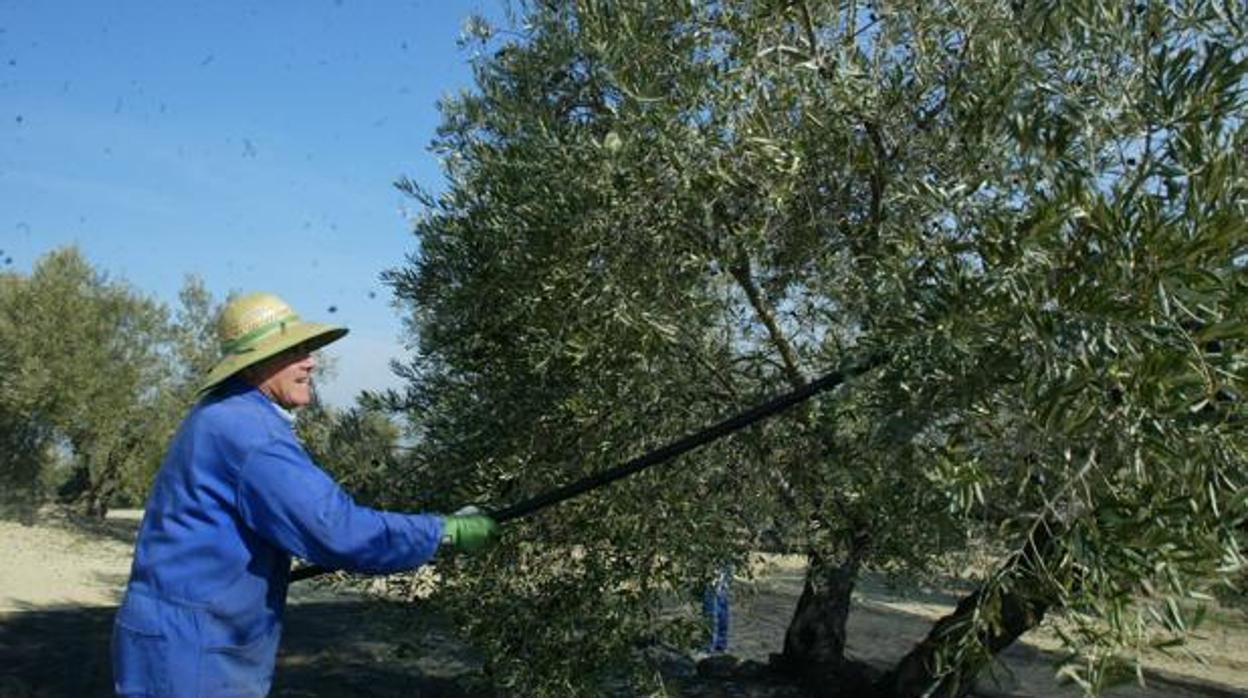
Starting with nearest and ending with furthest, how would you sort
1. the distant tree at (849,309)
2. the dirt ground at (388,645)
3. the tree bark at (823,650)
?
the distant tree at (849,309) < the dirt ground at (388,645) < the tree bark at (823,650)

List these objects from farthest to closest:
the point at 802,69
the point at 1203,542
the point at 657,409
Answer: the point at 657,409, the point at 802,69, the point at 1203,542

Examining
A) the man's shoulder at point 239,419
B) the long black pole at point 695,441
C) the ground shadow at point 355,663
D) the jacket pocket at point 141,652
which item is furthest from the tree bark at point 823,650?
the jacket pocket at point 141,652

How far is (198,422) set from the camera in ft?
11.8

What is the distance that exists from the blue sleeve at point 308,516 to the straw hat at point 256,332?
0.35 meters

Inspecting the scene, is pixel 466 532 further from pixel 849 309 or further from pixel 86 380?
pixel 86 380

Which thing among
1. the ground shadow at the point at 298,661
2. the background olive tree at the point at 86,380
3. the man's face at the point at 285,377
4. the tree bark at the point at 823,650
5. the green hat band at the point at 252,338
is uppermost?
the background olive tree at the point at 86,380

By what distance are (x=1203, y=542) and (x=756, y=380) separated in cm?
306

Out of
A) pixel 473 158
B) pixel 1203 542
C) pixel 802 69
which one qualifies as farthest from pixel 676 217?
pixel 1203 542

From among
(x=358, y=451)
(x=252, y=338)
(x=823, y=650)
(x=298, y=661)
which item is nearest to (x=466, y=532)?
(x=252, y=338)

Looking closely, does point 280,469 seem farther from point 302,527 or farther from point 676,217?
point 676,217

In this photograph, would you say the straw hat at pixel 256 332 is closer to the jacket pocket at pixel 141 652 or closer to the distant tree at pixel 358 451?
the jacket pocket at pixel 141 652

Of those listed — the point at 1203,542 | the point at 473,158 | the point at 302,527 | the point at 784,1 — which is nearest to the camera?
the point at 1203,542

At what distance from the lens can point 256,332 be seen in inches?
150

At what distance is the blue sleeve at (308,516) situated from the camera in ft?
11.3
